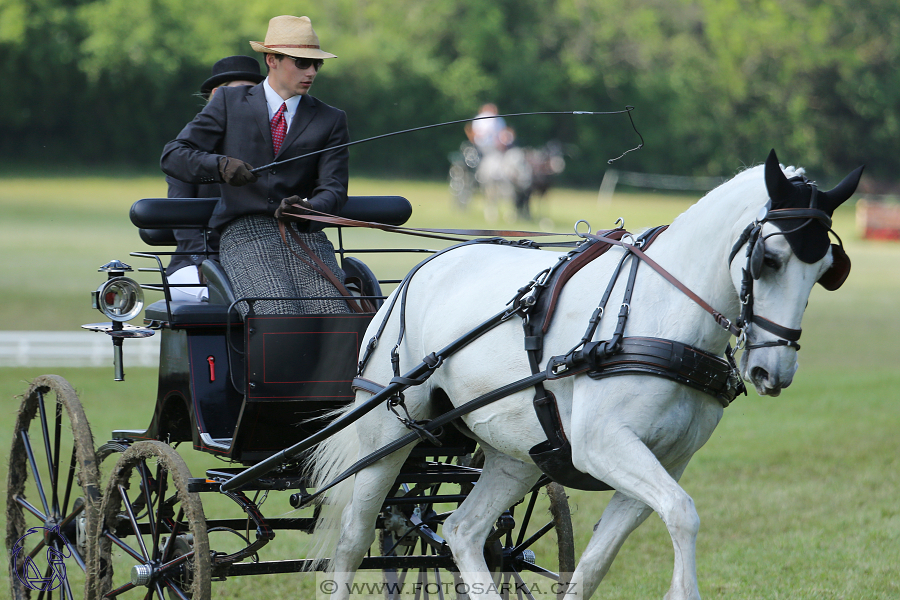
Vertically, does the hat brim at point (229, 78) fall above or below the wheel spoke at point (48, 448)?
above

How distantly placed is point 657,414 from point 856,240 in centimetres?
2633

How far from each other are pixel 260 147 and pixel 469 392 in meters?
1.35

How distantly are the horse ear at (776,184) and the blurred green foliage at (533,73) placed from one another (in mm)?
29496

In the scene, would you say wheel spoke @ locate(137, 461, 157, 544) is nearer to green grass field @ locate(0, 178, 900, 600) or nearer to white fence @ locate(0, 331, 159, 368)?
green grass field @ locate(0, 178, 900, 600)

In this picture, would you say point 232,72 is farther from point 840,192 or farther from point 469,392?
point 840,192

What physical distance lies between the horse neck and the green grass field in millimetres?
1354

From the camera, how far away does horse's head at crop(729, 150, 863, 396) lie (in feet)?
8.20

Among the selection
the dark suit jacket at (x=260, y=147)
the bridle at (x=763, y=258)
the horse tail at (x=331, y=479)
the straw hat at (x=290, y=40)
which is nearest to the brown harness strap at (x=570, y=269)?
the bridle at (x=763, y=258)

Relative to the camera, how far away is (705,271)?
271 centimetres

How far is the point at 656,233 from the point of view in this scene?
293 centimetres

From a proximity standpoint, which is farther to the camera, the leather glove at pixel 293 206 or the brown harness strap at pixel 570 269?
the leather glove at pixel 293 206

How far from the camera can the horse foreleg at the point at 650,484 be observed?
254 cm

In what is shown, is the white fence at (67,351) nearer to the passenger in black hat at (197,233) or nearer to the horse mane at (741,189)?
the passenger in black hat at (197,233)

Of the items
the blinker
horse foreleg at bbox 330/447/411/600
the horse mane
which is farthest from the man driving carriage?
the blinker
